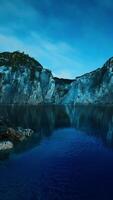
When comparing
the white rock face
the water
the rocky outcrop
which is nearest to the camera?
the water

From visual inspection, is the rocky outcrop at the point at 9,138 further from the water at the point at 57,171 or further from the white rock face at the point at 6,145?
→ the water at the point at 57,171

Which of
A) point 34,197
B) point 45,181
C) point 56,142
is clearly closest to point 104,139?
point 56,142

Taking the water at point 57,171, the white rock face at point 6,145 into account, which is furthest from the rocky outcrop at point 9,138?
the water at point 57,171

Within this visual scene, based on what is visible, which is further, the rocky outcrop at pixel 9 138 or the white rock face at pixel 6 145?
the rocky outcrop at pixel 9 138

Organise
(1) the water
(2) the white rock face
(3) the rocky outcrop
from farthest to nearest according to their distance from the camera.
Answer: (3) the rocky outcrop < (2) the white rock face < (1) the water

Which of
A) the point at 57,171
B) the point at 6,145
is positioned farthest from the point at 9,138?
the point at 57,171

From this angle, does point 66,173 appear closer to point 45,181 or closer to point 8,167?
point 45,181

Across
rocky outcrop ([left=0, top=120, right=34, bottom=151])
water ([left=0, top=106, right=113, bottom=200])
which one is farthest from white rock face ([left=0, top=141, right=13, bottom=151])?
water ([left=0, top=106, right=113, bottom=200])

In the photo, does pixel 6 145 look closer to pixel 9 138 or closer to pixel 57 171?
pixel 9 138

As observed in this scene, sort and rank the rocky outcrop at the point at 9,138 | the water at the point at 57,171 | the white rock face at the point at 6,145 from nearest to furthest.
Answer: the water at the point at 57,171 → the white rock face at the point at 6,145 → the rocky outcrop at the point at 9,138

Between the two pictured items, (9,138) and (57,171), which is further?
(9,138)

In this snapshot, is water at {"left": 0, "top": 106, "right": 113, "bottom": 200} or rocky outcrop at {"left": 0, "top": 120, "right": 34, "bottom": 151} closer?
water at {"left": 0, "top": 106, "right": 113, "bottom": 200}

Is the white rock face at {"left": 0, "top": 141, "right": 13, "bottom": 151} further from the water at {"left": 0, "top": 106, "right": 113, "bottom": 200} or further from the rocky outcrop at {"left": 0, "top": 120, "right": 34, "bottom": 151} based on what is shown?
the water at {"left": 0, "top": 106, "right": 113, "bottom": 200}
